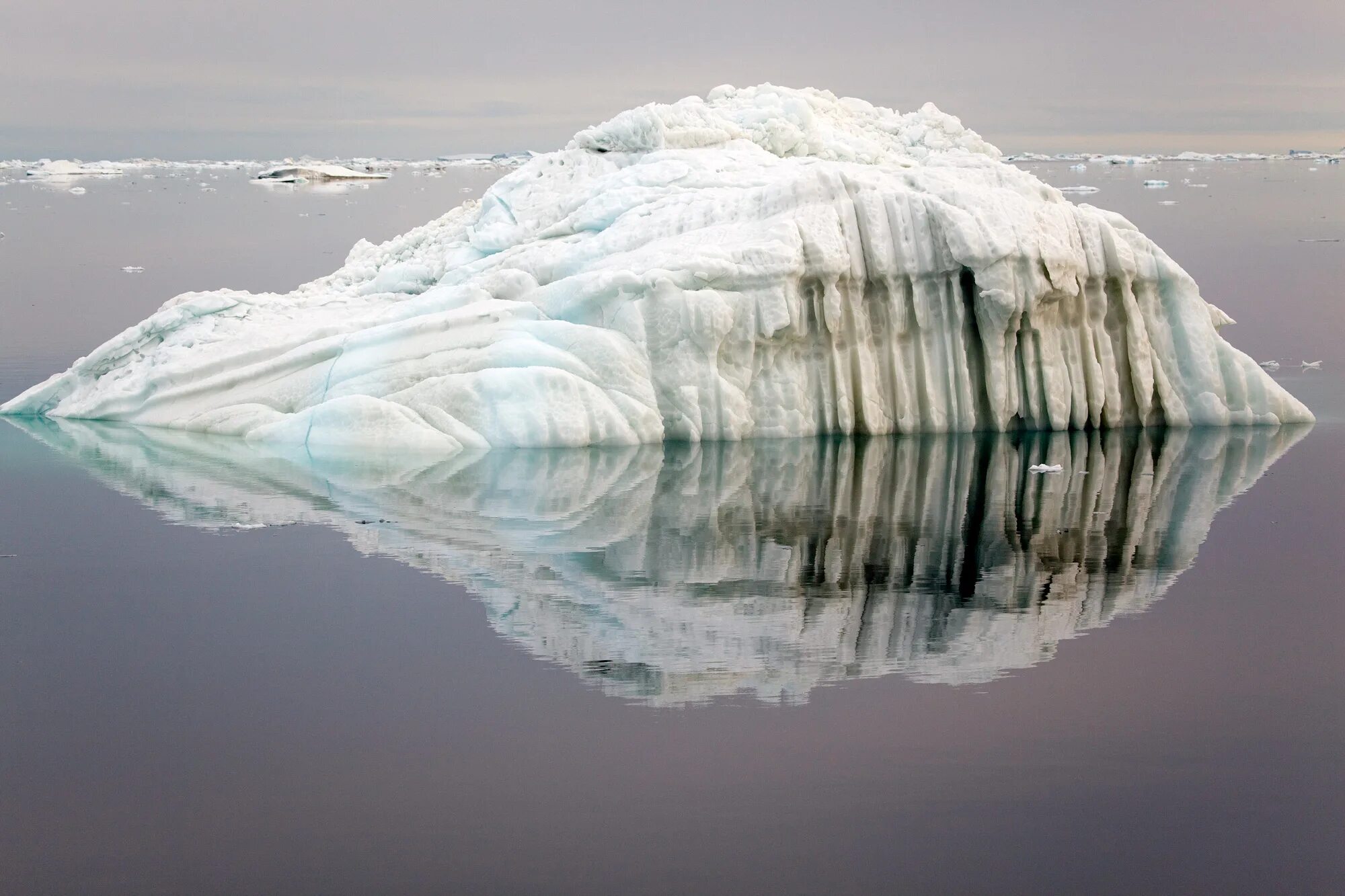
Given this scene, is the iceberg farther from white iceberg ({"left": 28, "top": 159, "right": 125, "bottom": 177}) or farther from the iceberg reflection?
white iceberg ({"left": 28, "top": 159, "right": 125, "bottom": 177})

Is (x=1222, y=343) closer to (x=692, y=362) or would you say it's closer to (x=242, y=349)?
(x=692, y=362)

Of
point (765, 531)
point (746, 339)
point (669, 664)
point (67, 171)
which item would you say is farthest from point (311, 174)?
point (669, 664)

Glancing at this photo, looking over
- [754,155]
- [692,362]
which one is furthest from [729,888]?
[754,155]

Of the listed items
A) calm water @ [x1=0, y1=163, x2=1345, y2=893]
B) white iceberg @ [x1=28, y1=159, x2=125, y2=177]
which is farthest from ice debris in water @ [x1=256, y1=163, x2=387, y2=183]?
calm water @ [x1=0, y1=163, x2=1345, y2=893]

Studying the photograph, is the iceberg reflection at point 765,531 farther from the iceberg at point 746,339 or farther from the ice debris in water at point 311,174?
the ice debris in water at point 311,174

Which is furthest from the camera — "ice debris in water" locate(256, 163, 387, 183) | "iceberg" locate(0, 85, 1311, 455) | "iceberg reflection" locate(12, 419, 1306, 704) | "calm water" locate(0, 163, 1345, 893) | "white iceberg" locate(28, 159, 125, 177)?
"white iceberg" locate(28, 159, 125, 177)

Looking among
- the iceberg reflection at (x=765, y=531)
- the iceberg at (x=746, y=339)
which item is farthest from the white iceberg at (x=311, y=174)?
the iceberg reflection at (x=765, y=531)
